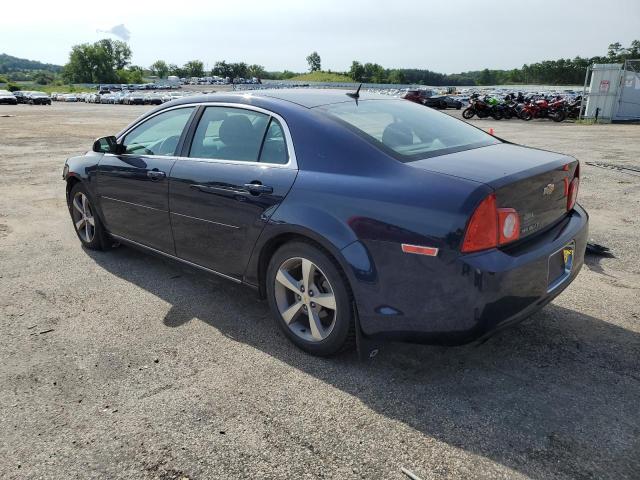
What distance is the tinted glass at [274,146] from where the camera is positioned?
126 inches

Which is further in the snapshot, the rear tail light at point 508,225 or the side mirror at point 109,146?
the side mirror at point 109,146

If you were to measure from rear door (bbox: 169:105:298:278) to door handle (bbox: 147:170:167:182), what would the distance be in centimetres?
13

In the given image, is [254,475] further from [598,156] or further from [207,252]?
[598,156]

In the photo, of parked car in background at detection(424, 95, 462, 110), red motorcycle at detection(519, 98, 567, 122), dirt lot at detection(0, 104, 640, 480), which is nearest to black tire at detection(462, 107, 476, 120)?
red motorcycle at detection(519, 98, 567, 122)

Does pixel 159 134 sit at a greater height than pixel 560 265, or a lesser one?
greater

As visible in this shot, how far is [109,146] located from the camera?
4578 mm

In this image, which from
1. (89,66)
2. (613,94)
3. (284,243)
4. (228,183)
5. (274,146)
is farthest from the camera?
(89,66)

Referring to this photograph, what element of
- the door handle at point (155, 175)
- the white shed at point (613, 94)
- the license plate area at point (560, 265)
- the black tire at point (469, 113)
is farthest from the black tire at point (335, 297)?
the black tire at point (469, 113)

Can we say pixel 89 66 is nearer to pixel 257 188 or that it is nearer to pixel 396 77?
pixel 396 77

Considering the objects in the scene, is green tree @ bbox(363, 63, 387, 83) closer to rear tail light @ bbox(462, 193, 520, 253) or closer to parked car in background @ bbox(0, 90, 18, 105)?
parked car in background @ bbox(0, 90, 18, 105)

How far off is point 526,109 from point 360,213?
25.0 metres

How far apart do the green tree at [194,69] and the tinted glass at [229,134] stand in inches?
7662

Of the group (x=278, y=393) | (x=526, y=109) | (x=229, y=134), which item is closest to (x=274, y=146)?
(x=229, y=134)

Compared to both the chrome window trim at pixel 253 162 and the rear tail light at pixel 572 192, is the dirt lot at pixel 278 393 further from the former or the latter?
the chrome window trim at pixel 253 162
